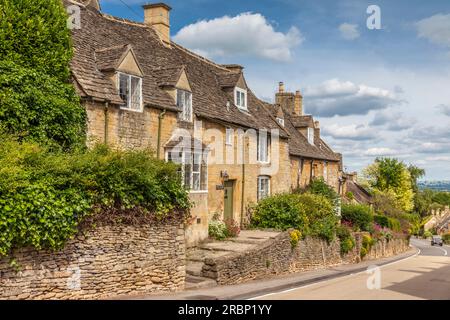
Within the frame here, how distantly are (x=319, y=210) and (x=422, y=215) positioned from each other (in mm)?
103624

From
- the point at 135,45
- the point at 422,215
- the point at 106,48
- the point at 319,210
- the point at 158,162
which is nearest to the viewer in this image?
the point at 158,162

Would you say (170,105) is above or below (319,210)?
above

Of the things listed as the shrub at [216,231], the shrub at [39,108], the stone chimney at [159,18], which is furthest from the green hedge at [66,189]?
the stone chimney at [159,18]

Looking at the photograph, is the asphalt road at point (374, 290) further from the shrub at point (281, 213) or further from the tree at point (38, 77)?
the tree at point (38, 77)

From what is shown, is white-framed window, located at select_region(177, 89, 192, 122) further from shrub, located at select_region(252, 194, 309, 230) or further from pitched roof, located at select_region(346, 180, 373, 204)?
pitched roof, located at select_region(346, 180, 373, 204)

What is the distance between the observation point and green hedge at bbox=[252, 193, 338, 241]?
81.2 feet

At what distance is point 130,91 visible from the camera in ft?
58.1

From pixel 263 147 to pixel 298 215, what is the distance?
5573 mm

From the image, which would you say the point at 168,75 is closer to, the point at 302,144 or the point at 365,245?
the point at 302,144

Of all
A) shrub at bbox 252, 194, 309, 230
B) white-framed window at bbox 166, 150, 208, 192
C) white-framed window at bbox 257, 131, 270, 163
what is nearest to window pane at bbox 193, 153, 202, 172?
white-framed window at bbox 166, 150, 208, 192

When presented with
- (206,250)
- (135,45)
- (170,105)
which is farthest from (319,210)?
(135,45)

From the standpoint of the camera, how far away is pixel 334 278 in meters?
20.5

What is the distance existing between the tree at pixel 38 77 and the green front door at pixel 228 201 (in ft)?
35.3

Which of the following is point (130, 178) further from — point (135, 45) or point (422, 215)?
point (422, 215)
